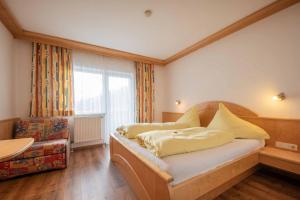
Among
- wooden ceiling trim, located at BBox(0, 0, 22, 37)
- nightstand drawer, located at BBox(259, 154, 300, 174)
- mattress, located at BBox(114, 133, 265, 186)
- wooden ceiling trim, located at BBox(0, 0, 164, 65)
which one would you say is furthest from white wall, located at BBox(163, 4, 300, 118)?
wooden ceiling trim, located at BBox(0, 0, 22, 37)

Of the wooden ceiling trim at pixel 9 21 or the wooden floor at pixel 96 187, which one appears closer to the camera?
the wooden floor at pixel 96 187

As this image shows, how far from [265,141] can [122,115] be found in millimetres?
3165

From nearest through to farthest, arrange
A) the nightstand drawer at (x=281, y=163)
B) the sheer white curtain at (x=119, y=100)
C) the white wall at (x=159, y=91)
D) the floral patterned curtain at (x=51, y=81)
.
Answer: the nightstand drawer at (x=281, y=163) < the floral patterned curtain at (x=51, y=81) < the sheer white curtain at (x=119, y=100) < the white wall at (x=159, y=91)

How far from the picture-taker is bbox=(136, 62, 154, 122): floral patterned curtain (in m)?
4.04

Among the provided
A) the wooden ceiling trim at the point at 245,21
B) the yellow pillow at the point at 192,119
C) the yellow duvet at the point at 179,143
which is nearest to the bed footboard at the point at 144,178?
the yellow duvet at the point at 179,143

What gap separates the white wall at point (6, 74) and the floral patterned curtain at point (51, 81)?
0.32 meters

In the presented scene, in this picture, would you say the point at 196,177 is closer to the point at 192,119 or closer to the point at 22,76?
the point at 192,119

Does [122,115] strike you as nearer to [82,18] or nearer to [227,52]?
[82,18]

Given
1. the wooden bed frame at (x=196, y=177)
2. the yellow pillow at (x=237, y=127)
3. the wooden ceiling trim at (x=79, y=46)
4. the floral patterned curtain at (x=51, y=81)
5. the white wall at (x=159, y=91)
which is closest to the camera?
the wooden bed frame at (x=196, y=177)

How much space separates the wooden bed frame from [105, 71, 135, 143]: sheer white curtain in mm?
1272

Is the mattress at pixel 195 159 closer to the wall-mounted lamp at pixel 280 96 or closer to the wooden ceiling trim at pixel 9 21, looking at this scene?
the wall-mounted lamp at pixel 280 96

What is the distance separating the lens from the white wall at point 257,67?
6.33ft

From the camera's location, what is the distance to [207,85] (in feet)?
10.3

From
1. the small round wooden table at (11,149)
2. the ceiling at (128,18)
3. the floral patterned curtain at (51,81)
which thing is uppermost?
the ceiling at (128,18)
